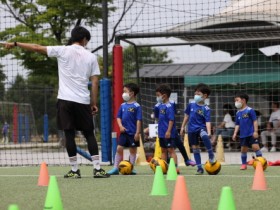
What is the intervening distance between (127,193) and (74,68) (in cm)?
268

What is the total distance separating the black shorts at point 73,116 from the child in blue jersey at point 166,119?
2.15 metres

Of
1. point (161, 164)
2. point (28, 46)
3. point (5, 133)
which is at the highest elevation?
point (28, 46)

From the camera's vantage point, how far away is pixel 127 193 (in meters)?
7.99

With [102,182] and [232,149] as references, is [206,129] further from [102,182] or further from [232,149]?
[232,149]

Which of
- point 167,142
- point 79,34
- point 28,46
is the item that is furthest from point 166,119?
point 28,46

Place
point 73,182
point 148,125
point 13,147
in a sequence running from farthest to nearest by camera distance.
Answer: point 13,147, point 148,125, point 73,182

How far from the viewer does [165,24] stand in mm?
14609

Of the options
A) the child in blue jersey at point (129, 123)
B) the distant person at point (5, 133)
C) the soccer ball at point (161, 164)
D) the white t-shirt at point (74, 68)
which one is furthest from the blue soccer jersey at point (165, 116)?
the distant person at point (5, 133)

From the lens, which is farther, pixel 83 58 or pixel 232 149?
pixel 232 149

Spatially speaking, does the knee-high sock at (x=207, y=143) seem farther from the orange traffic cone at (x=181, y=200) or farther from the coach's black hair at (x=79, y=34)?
the orange traffic cone at (x=181, y=200)

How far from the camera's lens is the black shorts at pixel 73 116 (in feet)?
32.7

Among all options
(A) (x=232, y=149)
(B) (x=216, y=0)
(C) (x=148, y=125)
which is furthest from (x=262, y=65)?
(B) (x=216, y=0)

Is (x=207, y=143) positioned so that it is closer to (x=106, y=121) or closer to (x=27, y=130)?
(x=106, y=121)

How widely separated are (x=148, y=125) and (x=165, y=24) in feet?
11.6
